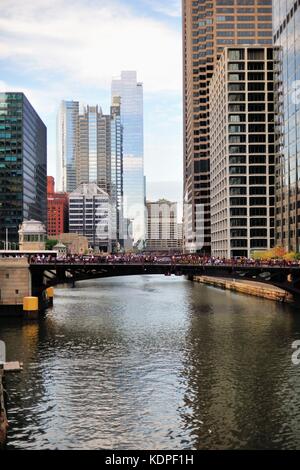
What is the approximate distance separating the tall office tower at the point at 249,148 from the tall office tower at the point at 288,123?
21.4m

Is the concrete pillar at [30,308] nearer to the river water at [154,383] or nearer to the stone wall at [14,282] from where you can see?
the stone wall at [14,282]

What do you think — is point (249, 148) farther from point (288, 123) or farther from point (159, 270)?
point (159, 270)

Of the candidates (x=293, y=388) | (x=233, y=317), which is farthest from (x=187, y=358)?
(x=233, y=317)

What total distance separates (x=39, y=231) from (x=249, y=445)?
526ft

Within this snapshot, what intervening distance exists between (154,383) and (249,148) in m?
145

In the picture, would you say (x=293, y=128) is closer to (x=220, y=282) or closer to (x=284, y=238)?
(x=284, y=238)

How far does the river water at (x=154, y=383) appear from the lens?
34.6 m

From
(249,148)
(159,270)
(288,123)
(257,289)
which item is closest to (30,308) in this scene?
(159,270)

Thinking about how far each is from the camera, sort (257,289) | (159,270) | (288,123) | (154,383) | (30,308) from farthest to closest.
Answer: (288,123) < (257,289) < (159,270) < (30,308) < (154,383)

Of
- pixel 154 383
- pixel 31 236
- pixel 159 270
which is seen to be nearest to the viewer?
pixel 154 383

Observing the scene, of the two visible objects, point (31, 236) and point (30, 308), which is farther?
point (31, 236)

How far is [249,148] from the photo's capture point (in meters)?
182

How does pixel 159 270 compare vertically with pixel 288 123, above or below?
below

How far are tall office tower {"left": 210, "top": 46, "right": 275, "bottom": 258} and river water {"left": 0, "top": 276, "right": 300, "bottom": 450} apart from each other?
9929 centimetres
